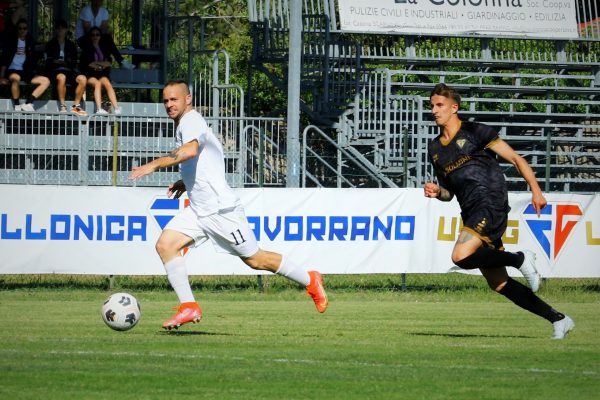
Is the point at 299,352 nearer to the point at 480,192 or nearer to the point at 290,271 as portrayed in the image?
the point at 290,271

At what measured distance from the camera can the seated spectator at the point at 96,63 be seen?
23.0 metres

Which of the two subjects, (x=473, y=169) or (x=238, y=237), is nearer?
(x=473, y=169)

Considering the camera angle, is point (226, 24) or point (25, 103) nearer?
point (25, 103)

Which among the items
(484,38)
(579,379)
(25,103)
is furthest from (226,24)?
(579,379)

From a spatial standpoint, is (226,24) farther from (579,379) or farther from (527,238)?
(579,379)

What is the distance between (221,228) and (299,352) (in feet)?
5.61

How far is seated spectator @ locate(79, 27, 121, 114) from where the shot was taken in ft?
75.3

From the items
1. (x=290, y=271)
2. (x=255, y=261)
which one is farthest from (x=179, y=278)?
(x=290, y=271)

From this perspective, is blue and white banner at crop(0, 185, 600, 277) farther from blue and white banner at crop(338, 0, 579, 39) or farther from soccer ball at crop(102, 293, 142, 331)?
blue and white banner at crop(338, 0, 579, 39)

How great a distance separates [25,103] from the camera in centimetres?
2253

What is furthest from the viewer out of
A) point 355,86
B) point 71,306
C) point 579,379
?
point 355,86

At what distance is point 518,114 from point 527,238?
29.5ft

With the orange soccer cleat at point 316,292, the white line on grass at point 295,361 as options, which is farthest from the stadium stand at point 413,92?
the white line on grass at point 295,361

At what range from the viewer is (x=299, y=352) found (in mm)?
9969
